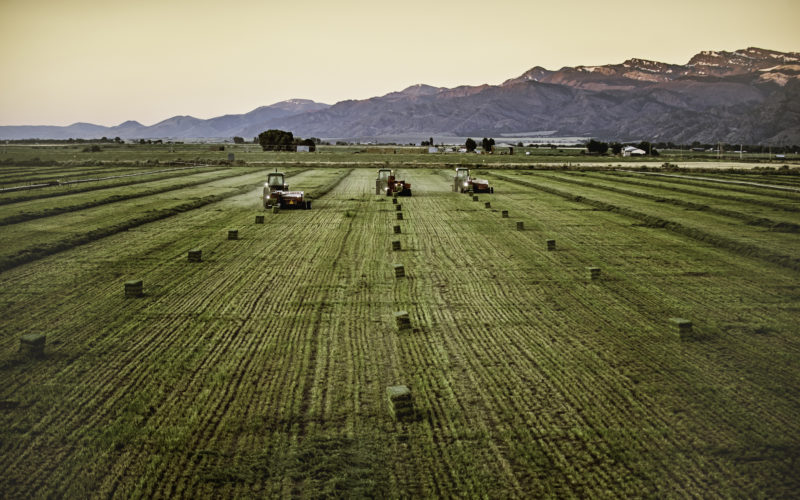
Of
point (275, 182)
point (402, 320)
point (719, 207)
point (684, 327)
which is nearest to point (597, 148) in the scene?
point (719, 207)

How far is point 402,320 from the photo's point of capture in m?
15.1

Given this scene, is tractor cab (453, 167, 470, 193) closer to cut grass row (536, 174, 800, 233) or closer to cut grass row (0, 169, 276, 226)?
cut grass row (536, 174, 800, 233)

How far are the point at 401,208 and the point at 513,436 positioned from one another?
30064 millimetres

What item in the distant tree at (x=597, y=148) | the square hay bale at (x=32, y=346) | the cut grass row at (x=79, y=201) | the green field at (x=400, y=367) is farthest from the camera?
the distant tree at (x=597, y=148)

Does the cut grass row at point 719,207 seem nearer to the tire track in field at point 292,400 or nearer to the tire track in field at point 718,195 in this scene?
the tire track in field at point 718,195

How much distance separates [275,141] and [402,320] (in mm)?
160251

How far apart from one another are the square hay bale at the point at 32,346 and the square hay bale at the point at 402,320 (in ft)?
23.6

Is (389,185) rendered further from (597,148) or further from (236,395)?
(597,148)

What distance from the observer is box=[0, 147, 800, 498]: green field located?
28.7 ft

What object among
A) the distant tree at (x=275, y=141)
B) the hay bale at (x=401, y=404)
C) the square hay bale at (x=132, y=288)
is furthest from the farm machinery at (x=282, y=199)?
the distant tree at (x=275, y=141)

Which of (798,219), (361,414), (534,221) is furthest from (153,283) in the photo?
(798,219)

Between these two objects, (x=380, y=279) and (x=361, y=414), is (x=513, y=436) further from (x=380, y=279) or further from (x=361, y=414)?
(x=380, y=279)

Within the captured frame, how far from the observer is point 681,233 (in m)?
30.2

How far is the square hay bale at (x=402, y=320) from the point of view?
15.0 m
